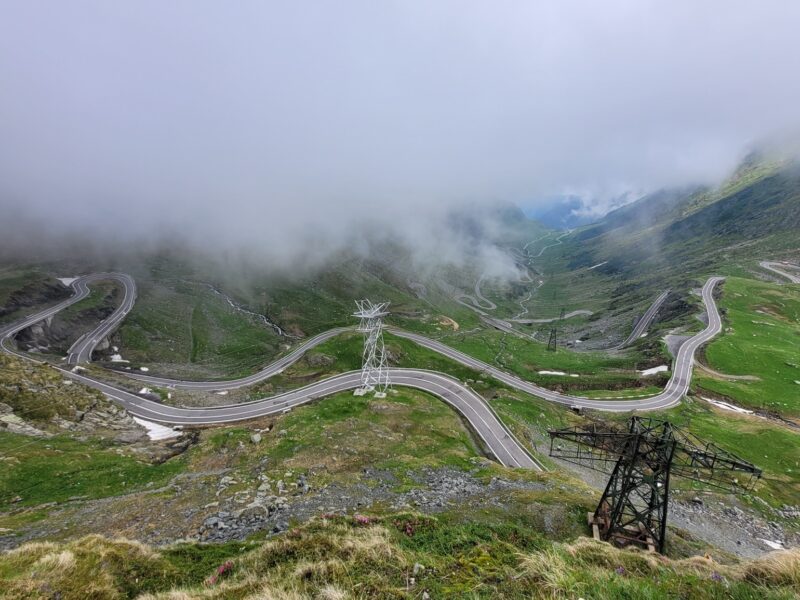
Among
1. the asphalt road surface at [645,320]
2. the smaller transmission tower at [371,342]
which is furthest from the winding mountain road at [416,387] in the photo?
the asphalt road surface at [645,320]

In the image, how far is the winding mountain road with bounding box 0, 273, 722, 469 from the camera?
217 feet

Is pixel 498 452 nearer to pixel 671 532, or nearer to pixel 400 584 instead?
pixel 671 532

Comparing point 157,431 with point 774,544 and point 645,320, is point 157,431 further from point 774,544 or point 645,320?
point 645,320

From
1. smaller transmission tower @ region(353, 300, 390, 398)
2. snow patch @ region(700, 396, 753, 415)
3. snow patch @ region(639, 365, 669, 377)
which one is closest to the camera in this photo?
smaller transmission tower @ region(353, 300, 390, 398)

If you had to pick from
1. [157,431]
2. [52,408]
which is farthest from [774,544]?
[52,408]

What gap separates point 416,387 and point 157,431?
2062 inches

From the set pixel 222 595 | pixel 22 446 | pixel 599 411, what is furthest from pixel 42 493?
pixel 599 411

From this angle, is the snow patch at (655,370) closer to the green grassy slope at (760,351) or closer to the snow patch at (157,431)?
the green grassy slope at (760,351)

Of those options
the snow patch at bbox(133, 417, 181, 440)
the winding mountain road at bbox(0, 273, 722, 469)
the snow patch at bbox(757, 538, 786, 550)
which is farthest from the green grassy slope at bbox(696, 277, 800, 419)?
the snow patch at bbox(133, 417, 181, 440)

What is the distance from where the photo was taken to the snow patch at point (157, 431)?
59312 mm

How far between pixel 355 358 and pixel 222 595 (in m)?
97.9

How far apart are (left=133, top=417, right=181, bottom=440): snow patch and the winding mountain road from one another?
1.95 m

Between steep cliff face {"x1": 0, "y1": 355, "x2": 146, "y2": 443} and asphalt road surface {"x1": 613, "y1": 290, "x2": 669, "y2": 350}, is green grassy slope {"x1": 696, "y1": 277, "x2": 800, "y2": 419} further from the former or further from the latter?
steep cliff face {"x1": 0, "y1": 355, "x2": 146, "y2": 443}

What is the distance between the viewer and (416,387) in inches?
3282
